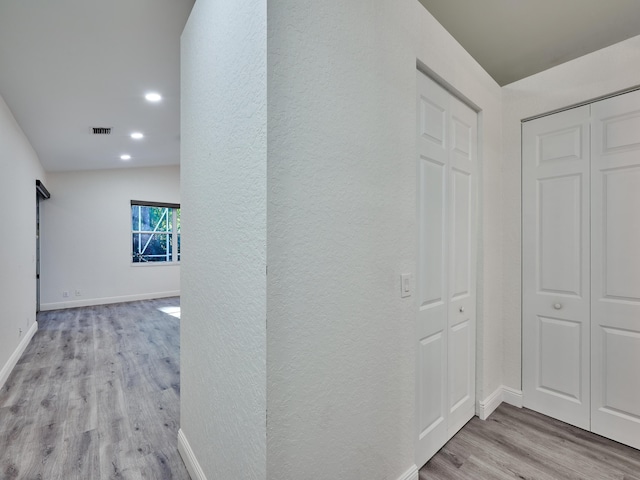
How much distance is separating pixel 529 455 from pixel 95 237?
7.30 meters

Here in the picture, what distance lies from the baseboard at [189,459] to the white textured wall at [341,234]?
2.71 feet

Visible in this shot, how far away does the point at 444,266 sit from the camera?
6.32ft

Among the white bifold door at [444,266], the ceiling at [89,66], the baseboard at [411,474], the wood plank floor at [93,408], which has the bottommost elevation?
the wood plank floor at [93,408]

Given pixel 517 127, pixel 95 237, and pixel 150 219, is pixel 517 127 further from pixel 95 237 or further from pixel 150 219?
pixel 95 237

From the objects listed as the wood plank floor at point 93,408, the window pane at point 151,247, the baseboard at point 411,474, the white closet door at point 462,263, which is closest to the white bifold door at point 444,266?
the white closet door at point 462,263

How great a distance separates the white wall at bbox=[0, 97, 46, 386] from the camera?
9.72 ft

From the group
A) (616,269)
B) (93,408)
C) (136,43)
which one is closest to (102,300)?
(93,408)

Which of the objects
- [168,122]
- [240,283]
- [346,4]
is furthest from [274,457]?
[168,122]

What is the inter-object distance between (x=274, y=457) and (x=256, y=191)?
86cm

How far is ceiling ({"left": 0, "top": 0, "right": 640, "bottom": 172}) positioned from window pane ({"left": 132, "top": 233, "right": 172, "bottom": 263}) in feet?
12.2

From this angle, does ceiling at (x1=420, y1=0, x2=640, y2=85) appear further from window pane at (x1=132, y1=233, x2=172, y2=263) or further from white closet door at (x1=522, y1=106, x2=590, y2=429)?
window pane at (x1=132, y1=233, x2=172, y2=263)

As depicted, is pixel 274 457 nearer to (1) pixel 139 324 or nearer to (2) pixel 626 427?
(2) pixel 626 427

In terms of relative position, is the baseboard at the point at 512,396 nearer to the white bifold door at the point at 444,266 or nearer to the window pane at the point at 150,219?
the white bifold door at the point at 444,266

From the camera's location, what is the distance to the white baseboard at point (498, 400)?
223 cm
